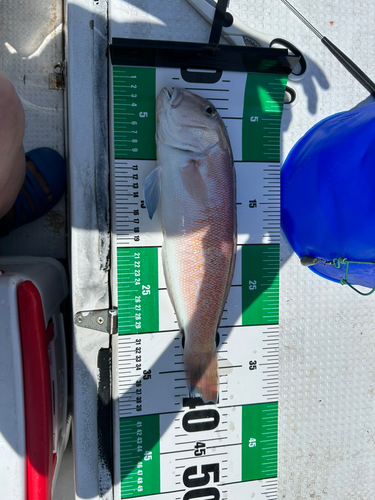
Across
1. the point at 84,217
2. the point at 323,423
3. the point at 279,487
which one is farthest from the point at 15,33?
the point at 279,487

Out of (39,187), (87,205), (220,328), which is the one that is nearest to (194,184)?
(87,205)

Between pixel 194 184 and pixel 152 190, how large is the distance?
0.45 ft

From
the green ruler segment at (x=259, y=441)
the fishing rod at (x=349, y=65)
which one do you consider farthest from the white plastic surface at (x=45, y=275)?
the fishing rod at (x=349, y=65)

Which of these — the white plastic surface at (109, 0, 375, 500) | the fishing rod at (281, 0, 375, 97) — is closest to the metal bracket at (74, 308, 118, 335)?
the white plastic surface at (109, 0, 375, 500)

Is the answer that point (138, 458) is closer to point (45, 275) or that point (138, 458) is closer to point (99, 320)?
point (99, 320)

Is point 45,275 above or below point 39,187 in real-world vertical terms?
below

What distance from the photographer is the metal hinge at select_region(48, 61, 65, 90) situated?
146cm

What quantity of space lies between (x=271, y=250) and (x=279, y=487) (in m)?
0.97

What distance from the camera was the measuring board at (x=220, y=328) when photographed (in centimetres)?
116

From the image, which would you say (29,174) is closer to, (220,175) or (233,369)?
(220,175)

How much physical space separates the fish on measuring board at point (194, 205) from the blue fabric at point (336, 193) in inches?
9.8

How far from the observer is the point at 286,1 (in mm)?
1297

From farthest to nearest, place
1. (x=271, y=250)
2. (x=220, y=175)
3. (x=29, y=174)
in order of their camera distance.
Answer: (x=29, y=174) < (x=271, y=250) < (x=220, y=175)

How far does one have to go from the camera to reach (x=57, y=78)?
57.8 inches
